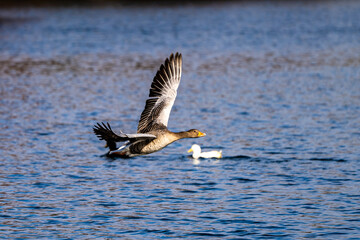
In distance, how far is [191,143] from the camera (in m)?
23.1

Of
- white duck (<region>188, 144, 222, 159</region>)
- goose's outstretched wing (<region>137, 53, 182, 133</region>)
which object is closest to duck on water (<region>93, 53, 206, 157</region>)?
goose's outstretched wing (<region>137, 53, 182, 133</region>)

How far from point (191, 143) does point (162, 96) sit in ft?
24.3

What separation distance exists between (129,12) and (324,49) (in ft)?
162

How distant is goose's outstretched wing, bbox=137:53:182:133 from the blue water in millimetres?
1799

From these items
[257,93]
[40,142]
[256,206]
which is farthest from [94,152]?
[257,93]

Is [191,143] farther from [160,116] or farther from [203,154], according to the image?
[160,116]

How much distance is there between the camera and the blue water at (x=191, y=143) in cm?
1434

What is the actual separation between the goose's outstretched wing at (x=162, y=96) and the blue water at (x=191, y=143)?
180 centimetres

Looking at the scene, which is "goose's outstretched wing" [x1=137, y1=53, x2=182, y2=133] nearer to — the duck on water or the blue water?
the duck on water

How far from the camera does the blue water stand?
1434cm

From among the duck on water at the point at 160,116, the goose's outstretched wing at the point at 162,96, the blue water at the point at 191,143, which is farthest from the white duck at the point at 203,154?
the goose's outstretched wing at the point at 162,96

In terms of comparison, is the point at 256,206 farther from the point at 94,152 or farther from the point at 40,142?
the point at 40,142

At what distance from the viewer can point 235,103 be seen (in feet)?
94.2

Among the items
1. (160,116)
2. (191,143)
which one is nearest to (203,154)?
(191,143)
